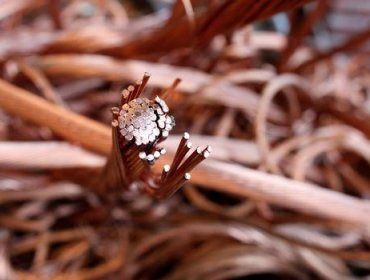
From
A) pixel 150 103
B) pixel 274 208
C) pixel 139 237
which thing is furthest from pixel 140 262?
pixel 150 103

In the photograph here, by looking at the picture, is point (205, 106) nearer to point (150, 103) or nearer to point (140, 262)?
point (140, 262)

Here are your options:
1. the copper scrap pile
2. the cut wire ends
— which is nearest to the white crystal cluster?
the cut wire ends

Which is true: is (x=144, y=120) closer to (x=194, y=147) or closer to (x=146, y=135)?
(x=146, y=135)

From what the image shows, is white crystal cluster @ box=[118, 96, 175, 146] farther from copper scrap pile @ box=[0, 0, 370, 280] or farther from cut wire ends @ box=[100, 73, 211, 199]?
copper scrap pile @ box=[0, 0, 370, 280]

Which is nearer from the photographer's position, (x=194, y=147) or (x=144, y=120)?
(x=144, y=120)

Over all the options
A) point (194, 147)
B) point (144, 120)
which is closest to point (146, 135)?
point (144, 120)
